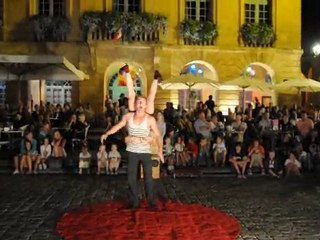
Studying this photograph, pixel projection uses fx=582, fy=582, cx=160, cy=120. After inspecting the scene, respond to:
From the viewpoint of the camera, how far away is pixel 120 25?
25.2 m

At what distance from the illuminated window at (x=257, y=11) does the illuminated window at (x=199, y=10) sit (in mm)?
1764

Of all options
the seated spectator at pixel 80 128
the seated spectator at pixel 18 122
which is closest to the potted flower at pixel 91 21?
the seated spectator at pixel 18 122

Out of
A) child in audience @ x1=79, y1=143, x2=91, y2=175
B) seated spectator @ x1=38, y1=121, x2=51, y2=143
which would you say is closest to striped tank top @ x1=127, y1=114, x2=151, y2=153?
child in audience @ x1=79, y1=143, x2=91, y2=175

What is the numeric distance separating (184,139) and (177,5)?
34.9 ft

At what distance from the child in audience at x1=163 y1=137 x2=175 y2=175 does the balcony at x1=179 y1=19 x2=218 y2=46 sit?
11.1 meters

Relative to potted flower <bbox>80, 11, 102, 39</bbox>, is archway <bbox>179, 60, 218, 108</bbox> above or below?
below

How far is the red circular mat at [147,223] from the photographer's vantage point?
26.4ft

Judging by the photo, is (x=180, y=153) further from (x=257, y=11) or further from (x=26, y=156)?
(x=257, y=11)

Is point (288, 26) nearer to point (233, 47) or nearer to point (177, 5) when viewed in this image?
point (233, 47)

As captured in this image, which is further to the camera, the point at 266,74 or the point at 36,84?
the point at 266,74

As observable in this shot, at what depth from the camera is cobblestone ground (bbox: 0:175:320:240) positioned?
29.0 feet

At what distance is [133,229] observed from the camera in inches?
326

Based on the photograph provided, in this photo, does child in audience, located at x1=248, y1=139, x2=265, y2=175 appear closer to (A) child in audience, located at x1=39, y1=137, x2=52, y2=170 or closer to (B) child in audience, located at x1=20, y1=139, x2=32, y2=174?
(A) child in audience, located at x1=39, y1=137, x2=52, y2=170

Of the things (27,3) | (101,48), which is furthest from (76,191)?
(27,3)
